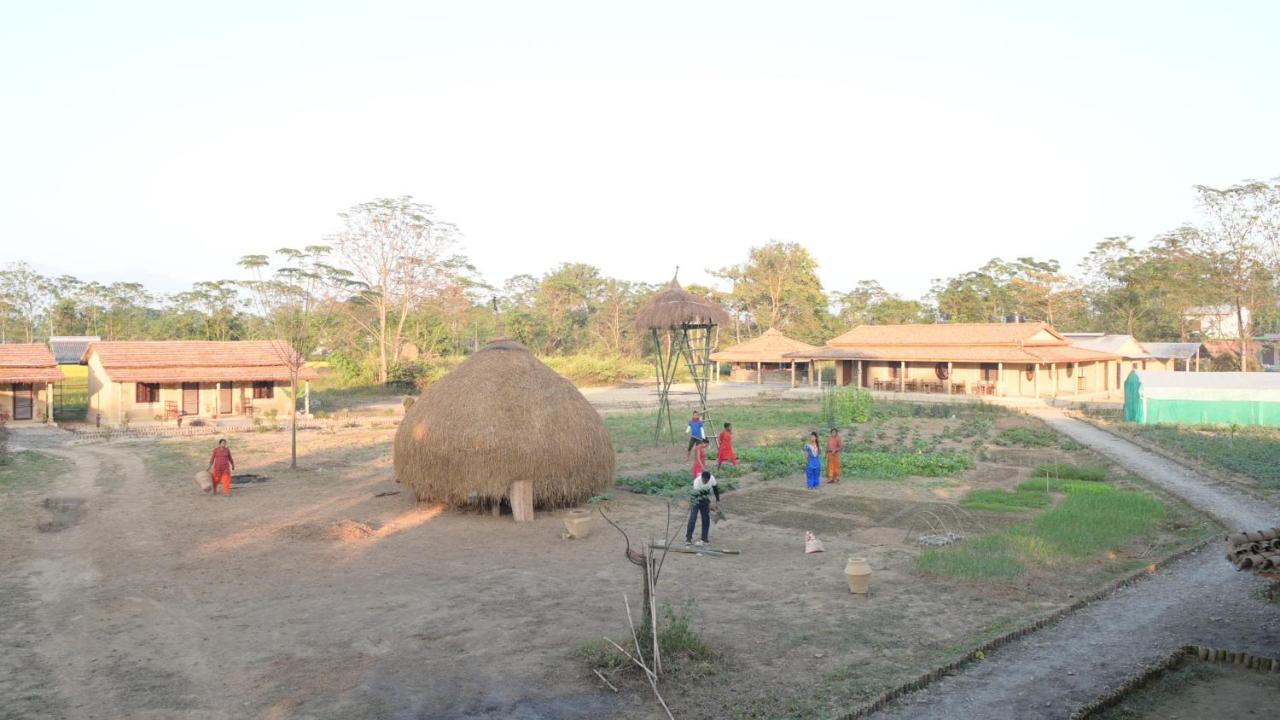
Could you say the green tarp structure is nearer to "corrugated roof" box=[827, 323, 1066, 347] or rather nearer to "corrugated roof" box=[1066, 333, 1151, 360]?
"corrugated roof" box=[827, 323, 1066, 347]

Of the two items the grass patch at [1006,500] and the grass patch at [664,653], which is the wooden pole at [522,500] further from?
the grass patch at [1006,500]

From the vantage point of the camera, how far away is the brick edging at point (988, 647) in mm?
6498

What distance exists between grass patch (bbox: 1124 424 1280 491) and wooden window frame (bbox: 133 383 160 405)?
3289 cm

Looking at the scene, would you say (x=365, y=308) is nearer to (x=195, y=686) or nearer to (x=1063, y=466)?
(x=1063, y=466)

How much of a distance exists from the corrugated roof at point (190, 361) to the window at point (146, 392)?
678 mm

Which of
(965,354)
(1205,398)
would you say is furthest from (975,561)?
(965,354)

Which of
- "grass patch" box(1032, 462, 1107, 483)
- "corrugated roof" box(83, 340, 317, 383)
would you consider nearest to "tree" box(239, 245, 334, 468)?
"corrugated roof" box(83, 340, 317, 383)

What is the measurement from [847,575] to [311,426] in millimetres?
23508

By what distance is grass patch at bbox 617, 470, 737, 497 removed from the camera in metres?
16.1

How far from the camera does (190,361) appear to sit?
1225 inches

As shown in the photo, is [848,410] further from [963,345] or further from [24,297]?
[24,297]

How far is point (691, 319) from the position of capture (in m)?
21.7

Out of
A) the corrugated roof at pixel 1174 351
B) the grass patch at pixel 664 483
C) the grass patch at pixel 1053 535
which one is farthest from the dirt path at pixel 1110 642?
the corrugated roof at pixel 1174 351

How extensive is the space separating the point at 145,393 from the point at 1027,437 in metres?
30.0
